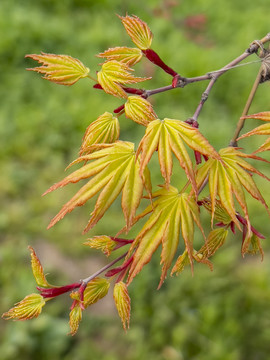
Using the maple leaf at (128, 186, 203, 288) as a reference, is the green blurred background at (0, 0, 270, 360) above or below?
below

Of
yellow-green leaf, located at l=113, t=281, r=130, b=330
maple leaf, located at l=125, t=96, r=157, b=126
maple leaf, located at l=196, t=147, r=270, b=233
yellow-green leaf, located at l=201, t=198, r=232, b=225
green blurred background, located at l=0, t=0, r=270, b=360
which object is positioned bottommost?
green blurred background, located at l=0, t=0, r=270, b=360

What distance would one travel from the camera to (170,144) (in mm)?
768

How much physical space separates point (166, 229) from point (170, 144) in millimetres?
129

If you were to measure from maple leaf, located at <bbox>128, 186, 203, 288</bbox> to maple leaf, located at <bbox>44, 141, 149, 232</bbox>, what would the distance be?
0.05 m

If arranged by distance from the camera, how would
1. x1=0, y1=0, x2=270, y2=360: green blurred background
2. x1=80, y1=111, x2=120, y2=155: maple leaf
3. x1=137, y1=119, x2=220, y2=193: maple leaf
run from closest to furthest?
x1=137, y1=119, x2=220, y2=193: maple leaf < x1=80, y1=111, x2=120, y2=155: maple leaf < x1=0, y1=0, x2=270, y2=360: green blurred background

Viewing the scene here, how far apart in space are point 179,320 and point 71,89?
201cm

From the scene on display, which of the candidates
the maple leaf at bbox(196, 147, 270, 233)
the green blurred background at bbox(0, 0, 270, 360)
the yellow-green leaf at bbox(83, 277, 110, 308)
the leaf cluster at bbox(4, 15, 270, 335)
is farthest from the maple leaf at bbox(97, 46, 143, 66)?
the green blurred background at bbox(0, 0, 270, 360)

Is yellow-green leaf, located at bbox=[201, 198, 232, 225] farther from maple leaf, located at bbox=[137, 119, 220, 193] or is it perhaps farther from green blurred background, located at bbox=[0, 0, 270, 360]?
green blurred background, located at bbox=[0, 0, 270, 360]

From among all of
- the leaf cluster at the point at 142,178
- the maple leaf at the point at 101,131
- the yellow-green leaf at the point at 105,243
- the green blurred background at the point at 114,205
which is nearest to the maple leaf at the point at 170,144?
the leaf cluster at the point at 142,178

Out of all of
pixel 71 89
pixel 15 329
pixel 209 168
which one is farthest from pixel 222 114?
pixel 209 168

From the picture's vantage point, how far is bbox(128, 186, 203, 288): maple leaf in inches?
30.8

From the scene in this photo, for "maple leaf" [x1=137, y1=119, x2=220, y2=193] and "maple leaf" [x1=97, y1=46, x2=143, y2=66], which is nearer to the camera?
"maple leaf" [x1=137, y1=119, x2=220, y2=193]

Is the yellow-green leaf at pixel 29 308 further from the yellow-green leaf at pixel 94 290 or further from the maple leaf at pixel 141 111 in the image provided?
the maple leaf at pixel 141 111

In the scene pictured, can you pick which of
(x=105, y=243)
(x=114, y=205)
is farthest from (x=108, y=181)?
(x=114, y=205)
